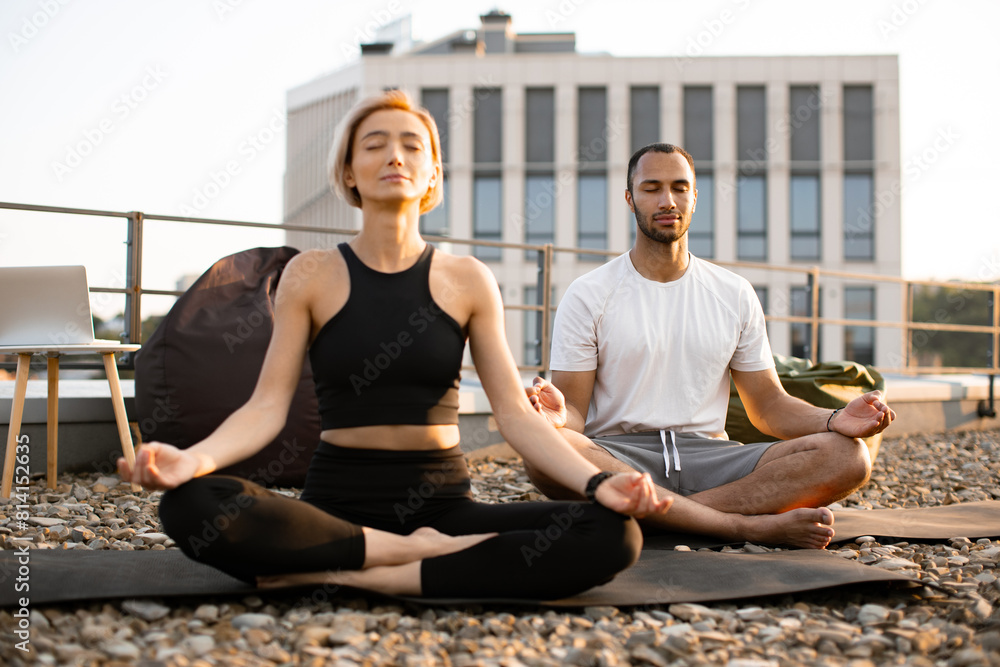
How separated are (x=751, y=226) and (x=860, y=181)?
9.73 feet

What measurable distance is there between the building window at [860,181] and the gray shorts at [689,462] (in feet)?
65.1

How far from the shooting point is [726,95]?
21.0 metres

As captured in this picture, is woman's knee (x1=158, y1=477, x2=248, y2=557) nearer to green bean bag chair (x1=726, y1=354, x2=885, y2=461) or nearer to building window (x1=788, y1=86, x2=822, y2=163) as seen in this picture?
green bean bag chair (x1=726, y1=354, x2=885, y2=461)

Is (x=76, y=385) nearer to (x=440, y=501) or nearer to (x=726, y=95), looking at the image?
(x=440, y=501)

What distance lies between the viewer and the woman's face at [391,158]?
1851 millimetres

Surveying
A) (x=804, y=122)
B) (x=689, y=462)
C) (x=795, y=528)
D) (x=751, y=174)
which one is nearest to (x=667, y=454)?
(x=689, y=462)

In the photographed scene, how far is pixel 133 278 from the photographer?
3.98 m

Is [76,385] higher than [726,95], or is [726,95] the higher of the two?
[726,95]

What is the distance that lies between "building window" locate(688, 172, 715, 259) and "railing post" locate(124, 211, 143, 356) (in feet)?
57.9

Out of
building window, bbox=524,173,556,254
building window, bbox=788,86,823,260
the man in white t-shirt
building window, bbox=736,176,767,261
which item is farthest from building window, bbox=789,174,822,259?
the man in white t-shirt

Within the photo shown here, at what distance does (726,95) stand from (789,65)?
5.56 ft

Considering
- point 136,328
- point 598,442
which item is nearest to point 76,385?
point 136,328

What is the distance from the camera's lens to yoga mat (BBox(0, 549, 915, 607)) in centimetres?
178

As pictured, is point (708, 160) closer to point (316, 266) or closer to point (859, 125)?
point (859, 125)
